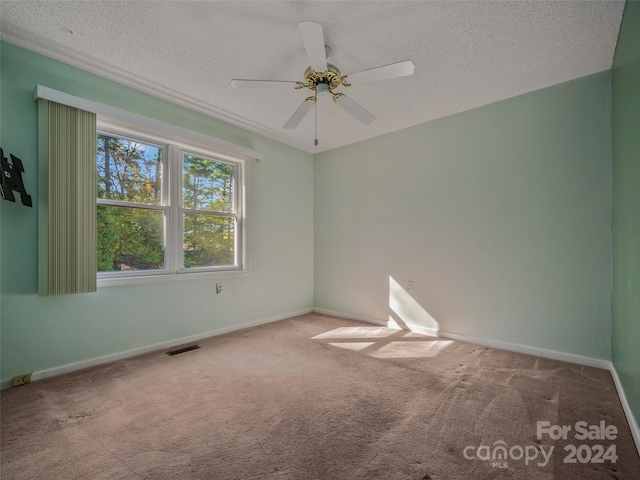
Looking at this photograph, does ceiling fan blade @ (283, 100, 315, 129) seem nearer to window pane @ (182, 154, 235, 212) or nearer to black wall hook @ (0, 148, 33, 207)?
window pane @ (182, 154, 235, 212)

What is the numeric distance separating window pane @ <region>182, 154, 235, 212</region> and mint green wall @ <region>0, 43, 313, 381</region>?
32cm

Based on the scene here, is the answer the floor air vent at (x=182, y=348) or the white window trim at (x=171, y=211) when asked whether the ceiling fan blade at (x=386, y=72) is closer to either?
the white window trim at (x=171, y=211)

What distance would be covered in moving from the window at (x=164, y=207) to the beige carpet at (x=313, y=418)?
1008 millimetres

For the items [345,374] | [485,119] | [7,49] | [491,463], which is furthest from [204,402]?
[485,119]

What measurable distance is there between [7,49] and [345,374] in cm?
367

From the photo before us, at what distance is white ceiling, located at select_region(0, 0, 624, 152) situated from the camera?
1.82 meters

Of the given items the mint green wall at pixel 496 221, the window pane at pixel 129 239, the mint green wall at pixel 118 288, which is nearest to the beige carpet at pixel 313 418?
the mint green wall at pixel 118 288

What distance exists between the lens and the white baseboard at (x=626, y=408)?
1.54m

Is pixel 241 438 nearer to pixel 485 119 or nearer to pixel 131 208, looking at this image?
pixel 131 208

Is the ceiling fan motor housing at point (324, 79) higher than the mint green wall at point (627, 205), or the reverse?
the ceiling fan motor housing at point (324, 79)

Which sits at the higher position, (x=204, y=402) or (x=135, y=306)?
(x=135, y=306)

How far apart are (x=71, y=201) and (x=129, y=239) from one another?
0.57m

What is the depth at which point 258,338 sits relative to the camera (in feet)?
10.8

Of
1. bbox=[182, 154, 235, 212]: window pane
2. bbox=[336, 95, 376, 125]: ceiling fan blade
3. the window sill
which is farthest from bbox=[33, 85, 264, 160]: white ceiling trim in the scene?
bbox=[336, 95, 376, 125]: ceiling fan blade
